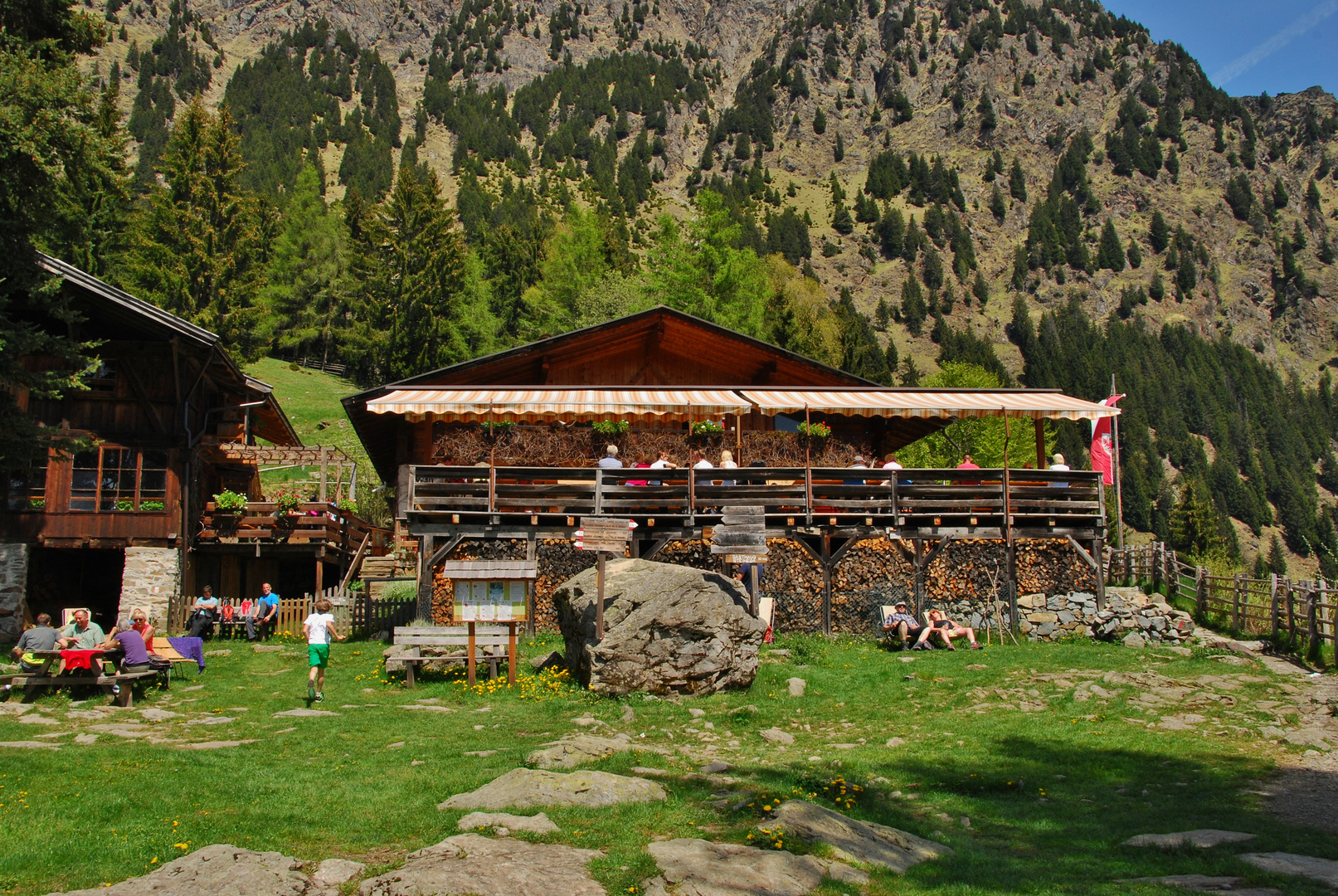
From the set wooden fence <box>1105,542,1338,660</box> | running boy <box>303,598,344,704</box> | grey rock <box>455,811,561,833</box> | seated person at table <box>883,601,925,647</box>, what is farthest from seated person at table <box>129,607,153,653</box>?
wooden fence <box>1105,542,1338,660</box>

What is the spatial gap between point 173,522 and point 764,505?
1438 cm

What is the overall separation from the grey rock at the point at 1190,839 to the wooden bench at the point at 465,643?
8.87m

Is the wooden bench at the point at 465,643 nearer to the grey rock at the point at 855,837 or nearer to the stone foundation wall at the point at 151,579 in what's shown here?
the grey rock at the point at 855,837

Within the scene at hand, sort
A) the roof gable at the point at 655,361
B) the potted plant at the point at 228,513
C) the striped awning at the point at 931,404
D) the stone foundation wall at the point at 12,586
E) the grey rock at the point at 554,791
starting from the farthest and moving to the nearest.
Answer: the potted plant at the point at 228,513 < the roof gable at the point at 655,361 < the stone foundation wall at the point at 12,586 < the striped awning at the point at 931,404 < the grey rock at the point at 554,791

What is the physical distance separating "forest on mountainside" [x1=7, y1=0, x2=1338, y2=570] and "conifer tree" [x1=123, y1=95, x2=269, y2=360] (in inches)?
6.1

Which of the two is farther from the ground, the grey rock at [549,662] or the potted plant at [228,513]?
the potted plant at [228,513]

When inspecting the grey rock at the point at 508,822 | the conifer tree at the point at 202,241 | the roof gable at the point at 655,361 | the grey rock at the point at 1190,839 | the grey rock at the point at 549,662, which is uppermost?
the conifer tree at the point at 202,241

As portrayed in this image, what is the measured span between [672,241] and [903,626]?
1124 inches

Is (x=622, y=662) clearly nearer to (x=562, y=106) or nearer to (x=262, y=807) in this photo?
(x=262, y=807)

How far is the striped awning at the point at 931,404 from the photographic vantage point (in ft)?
67.1

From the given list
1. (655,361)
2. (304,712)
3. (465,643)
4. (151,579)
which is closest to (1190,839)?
(465,643)

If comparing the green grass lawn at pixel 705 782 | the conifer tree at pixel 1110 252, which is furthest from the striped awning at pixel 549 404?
the conifer tree at pixel 1110 252

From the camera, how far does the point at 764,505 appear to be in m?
19.1

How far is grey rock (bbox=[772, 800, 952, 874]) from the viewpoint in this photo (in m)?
7.14
